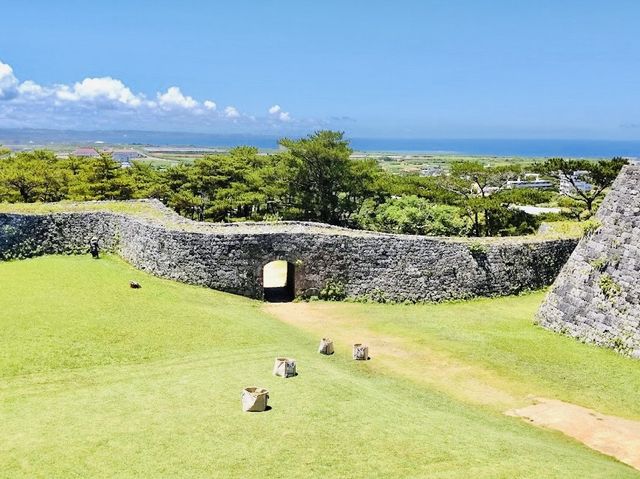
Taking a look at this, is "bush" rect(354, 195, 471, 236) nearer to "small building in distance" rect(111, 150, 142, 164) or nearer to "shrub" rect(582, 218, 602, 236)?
"shrub" rect(582, 218, 602, 236)

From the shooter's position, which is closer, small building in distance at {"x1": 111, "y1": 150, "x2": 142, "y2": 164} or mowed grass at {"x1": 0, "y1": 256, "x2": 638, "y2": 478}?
mowed grass at {"x1": 0, "y1": 256, "x2": 638, "y2": 478}

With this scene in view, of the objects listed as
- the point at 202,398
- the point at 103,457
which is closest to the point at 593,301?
the point at 202,398

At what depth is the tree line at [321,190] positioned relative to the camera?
32750mm

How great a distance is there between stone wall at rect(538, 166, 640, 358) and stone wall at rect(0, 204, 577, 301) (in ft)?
13.2

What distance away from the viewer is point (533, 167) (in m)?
31.4

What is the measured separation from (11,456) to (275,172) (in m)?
29.2

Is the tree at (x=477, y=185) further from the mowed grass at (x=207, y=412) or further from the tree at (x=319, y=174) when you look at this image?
the mowed grass at (x=207, y=412)

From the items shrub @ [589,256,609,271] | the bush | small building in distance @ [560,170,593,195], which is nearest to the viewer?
shrub @ [589,256,609,271]

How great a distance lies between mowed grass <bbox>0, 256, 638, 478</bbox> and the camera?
8016 millimetres

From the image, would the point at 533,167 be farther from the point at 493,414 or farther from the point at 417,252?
the point at 493,414

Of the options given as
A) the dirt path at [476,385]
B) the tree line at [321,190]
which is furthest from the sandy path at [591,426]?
the tree line at [321,190]

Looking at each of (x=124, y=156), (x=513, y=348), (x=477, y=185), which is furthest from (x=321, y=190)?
(x=124, y=156)

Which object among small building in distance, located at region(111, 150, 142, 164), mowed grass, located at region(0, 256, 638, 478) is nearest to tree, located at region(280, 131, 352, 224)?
mowed grass, located at region(0, 256, 638, 478)

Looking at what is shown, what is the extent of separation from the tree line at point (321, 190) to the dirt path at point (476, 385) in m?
16.6
